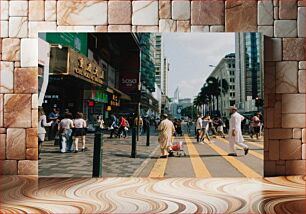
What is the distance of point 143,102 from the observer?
5.94m

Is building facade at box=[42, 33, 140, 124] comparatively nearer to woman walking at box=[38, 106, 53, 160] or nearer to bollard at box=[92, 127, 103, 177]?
woman walking at box=[38, 106, 53, 160]

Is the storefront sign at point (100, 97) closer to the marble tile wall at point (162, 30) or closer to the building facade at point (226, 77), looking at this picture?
the marble tile wall at point (162, 30)

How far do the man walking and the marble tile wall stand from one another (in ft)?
5.04

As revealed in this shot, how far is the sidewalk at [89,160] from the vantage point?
5.50 metres

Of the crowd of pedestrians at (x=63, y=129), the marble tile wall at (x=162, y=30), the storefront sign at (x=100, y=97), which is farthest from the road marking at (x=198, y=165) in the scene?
the crowd of pedestrians at (x=63, y=129)

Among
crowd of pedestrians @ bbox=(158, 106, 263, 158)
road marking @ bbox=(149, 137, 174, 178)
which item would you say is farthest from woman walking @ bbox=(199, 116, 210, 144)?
road marking @ bbox=(149, 137, 174, 178)

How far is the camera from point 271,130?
18.7ft

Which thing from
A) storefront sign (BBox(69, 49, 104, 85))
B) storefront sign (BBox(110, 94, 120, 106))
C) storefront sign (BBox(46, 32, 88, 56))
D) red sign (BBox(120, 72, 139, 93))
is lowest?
storefront sign (BBox(110, 94, 120, 106))

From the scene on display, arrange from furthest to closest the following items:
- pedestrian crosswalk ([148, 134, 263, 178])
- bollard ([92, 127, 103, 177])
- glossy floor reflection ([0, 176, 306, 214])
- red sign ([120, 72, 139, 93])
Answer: red sign ([120, 72, 139, 93]), pedestrian crosswalk ([148, 134, 263, 178]), bollard ([92, 127, 103, 177]), glossy floor reflection ([0, 176, 306, 214])

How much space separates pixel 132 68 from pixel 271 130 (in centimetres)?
252

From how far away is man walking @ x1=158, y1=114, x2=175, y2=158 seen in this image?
564 cm

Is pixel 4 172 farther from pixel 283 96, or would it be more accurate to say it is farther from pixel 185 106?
pixel 283 96

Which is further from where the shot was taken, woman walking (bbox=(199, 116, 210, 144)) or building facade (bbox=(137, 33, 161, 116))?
woman walking (bbox=(199, 116, 210, 144))

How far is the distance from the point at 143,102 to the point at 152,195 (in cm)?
189
